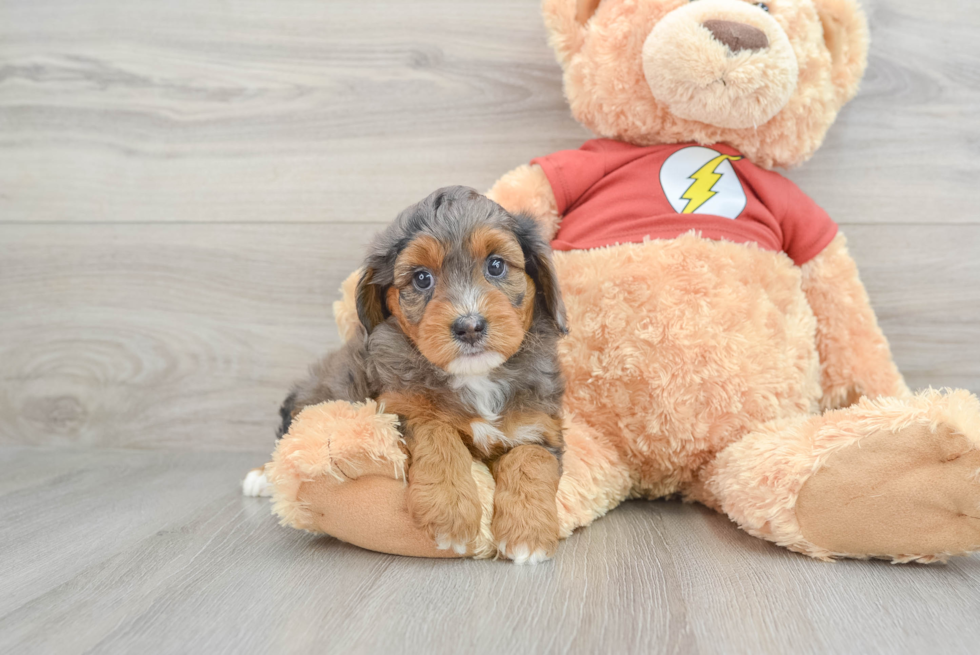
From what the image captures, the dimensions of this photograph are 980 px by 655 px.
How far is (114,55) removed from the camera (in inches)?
89.2

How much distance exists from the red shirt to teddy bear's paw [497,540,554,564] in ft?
2.53

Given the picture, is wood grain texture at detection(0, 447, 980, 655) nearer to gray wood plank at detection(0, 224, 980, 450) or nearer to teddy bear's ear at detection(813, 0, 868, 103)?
gray wood plank at detection(0, 224, 980, 450)

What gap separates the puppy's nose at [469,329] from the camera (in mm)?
1274

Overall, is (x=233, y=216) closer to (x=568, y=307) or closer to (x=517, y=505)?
(x=568, y=307)

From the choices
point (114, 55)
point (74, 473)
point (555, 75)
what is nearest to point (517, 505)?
point (555, 75)

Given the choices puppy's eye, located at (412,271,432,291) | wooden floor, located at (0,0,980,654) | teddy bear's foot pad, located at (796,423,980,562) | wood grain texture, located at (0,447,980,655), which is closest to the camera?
wood grain texture, located at (0,447,980,655)

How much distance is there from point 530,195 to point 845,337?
0.91m

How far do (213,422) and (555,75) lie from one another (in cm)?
160

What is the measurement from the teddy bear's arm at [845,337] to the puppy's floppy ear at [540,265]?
795 mm

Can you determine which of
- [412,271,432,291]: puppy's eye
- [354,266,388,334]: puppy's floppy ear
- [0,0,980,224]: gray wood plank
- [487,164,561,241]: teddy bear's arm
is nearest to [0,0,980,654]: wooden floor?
[0,0,980,224]: gray wood plank

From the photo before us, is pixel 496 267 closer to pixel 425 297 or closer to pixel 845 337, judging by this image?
pixel 425 297

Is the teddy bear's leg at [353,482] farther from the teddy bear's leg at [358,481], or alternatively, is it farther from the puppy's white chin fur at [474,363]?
the puppy's white chin fur at [474,363]

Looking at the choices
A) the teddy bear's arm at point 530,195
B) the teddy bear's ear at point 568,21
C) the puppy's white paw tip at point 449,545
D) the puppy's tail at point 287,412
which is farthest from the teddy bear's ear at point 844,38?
the puppy's tail at point 287,412

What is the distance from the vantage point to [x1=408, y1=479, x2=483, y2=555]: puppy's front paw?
1.29 meters
